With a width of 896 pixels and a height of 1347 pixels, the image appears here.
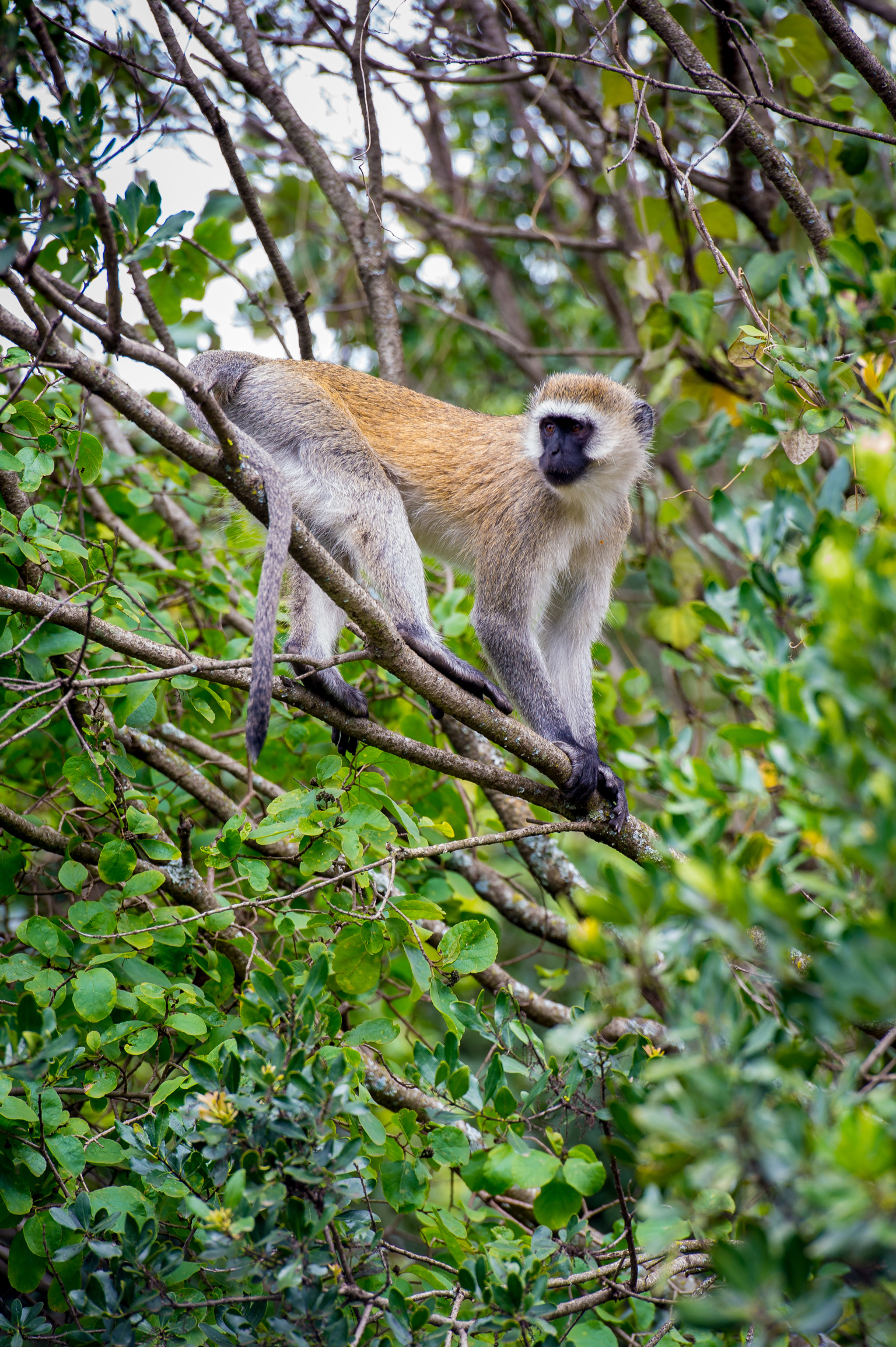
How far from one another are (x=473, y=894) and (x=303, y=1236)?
200 cm

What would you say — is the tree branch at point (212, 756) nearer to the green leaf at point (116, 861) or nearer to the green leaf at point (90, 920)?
the green leaf at point (116, 861)

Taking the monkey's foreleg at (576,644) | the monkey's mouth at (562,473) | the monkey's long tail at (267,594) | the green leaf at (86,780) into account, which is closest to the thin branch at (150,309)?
the monkey's long tail at (267,594)

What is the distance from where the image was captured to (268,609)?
291 centimetres

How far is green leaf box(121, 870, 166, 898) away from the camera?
2.75 metres

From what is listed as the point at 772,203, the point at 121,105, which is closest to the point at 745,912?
the point at 121,105

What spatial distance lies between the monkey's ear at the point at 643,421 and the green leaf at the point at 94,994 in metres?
3.71

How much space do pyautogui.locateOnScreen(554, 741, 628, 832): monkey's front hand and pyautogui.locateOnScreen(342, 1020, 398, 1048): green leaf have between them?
1.27 metres

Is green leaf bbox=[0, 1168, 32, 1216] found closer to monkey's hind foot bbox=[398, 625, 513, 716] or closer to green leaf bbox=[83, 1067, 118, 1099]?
green leaf bbox=[83, 1067, 118, 1099]

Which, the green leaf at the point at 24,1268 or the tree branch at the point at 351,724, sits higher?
the tree branch at the point at 351,724

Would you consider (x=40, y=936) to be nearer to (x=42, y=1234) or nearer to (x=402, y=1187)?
(x=42, y=1234)

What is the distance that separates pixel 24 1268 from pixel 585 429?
13.3ft

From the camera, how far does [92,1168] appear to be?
10.3ft

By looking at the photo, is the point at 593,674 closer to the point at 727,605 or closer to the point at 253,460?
the point at 253,460

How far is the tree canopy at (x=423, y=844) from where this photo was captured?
4.40 feet
